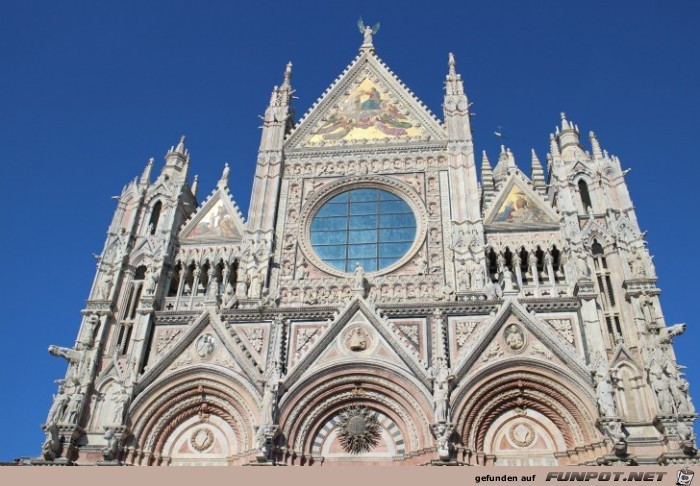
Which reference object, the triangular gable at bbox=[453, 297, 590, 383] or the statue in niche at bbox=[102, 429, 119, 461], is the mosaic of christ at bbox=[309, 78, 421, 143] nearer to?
the triangular gable at bbox=[453, 297, 590, 383]

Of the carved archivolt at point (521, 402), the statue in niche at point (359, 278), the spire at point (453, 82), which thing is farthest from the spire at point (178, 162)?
the carved archivolt at point (521, 402)

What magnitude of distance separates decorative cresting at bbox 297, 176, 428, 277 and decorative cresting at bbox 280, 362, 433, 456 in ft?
12.4

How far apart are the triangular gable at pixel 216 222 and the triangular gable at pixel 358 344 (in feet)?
16.5

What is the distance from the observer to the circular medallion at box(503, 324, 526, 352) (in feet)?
52.9

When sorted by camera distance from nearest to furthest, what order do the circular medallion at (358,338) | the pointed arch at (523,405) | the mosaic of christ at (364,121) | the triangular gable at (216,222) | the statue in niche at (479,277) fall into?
the pointed arch at (523,405) < the circular medallion at (358,338) < the statue in niche at (479,277) < the triangular gable at (216,222) < the mosaic of christ at (364,121)

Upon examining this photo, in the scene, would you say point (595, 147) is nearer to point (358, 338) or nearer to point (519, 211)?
point (519, 211)

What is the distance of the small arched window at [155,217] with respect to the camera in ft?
67.1

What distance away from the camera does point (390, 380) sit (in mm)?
15867

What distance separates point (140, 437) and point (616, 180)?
15170mm

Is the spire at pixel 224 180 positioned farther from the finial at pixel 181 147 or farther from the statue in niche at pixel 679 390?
the statue in niche at pixel 679 390

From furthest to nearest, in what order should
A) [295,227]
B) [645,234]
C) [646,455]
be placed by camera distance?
[295,227], [645,234], [646,455]

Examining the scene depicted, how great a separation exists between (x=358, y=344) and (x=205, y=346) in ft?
13.3

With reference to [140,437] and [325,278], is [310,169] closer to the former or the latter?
[325,278]

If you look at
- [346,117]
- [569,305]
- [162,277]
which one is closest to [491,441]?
[569,305]
